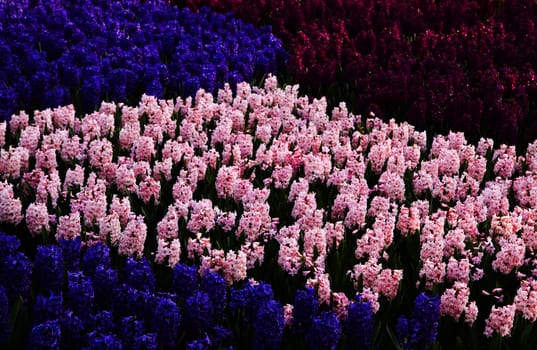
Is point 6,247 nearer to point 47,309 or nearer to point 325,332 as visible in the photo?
point 47,309

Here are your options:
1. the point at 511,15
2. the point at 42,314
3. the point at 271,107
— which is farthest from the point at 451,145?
the point at 511,15

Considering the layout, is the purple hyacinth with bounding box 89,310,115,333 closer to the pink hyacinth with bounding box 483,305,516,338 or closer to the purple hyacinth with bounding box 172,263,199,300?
the purple hyacinth with bounding box 172,263,199,300

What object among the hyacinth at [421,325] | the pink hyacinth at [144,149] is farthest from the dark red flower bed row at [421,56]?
the hyacinth at [421,325]

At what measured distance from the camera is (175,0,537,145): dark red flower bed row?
8.04 metres

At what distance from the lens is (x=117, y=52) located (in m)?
9.29

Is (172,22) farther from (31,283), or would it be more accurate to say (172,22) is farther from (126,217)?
(31,283)

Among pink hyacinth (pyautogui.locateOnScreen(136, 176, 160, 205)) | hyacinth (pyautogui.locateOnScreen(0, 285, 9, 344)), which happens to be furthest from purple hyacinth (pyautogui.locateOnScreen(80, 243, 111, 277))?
pink hyacinth (pyautogui.locateOnScreen(136, 176, 160, 205))

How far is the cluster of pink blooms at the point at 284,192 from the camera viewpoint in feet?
16.4

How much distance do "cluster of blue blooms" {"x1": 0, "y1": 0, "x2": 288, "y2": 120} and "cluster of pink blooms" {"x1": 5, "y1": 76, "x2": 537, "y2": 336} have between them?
437mm

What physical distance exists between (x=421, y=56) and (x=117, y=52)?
12.3ft

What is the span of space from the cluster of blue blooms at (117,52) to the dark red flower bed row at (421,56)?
650 millimetres

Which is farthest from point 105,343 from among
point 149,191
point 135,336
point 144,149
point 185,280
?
point 144,149

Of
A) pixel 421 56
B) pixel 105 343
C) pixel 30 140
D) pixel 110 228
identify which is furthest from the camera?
pixel 421 56

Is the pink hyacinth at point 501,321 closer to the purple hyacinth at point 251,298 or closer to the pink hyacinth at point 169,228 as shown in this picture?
the purple hyacinth at point 251,298
